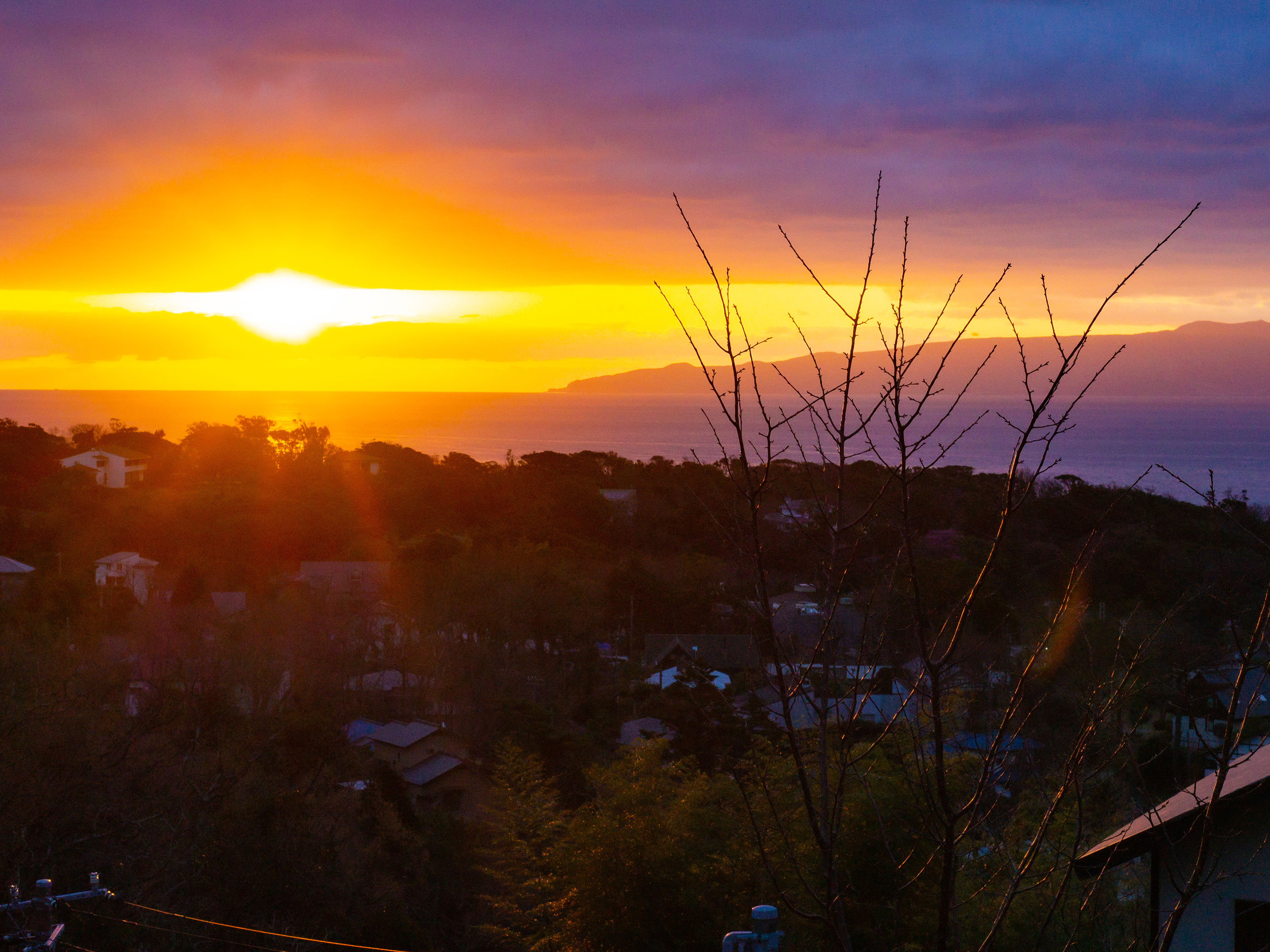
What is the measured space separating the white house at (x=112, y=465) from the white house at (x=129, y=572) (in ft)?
28.7

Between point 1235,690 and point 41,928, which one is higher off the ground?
point 1235,690

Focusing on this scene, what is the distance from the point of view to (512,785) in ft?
30.5

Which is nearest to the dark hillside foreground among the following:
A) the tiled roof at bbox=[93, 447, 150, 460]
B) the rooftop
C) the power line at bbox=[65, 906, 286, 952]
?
the power line at bbox=[65, 906, 286, 952]

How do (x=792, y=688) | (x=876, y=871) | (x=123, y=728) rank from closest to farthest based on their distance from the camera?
(x=792, y=688) → (x=876, y=871) → (x=123, y=728)

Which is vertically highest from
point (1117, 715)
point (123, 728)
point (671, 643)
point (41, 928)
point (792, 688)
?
point (792, 688)

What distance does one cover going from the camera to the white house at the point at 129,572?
21750 mm

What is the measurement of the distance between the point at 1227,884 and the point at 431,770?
12221 mm

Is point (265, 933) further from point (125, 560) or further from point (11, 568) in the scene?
point (125, 560)

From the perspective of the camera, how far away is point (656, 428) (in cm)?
10281

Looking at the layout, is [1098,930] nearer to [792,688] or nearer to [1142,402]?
[792,688]

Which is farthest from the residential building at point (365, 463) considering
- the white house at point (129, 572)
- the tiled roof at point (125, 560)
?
the white house at point (129, 572)

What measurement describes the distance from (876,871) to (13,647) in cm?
1105

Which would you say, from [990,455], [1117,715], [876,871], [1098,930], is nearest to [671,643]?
[876,871]

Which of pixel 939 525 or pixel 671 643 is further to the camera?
pixel 939 525
